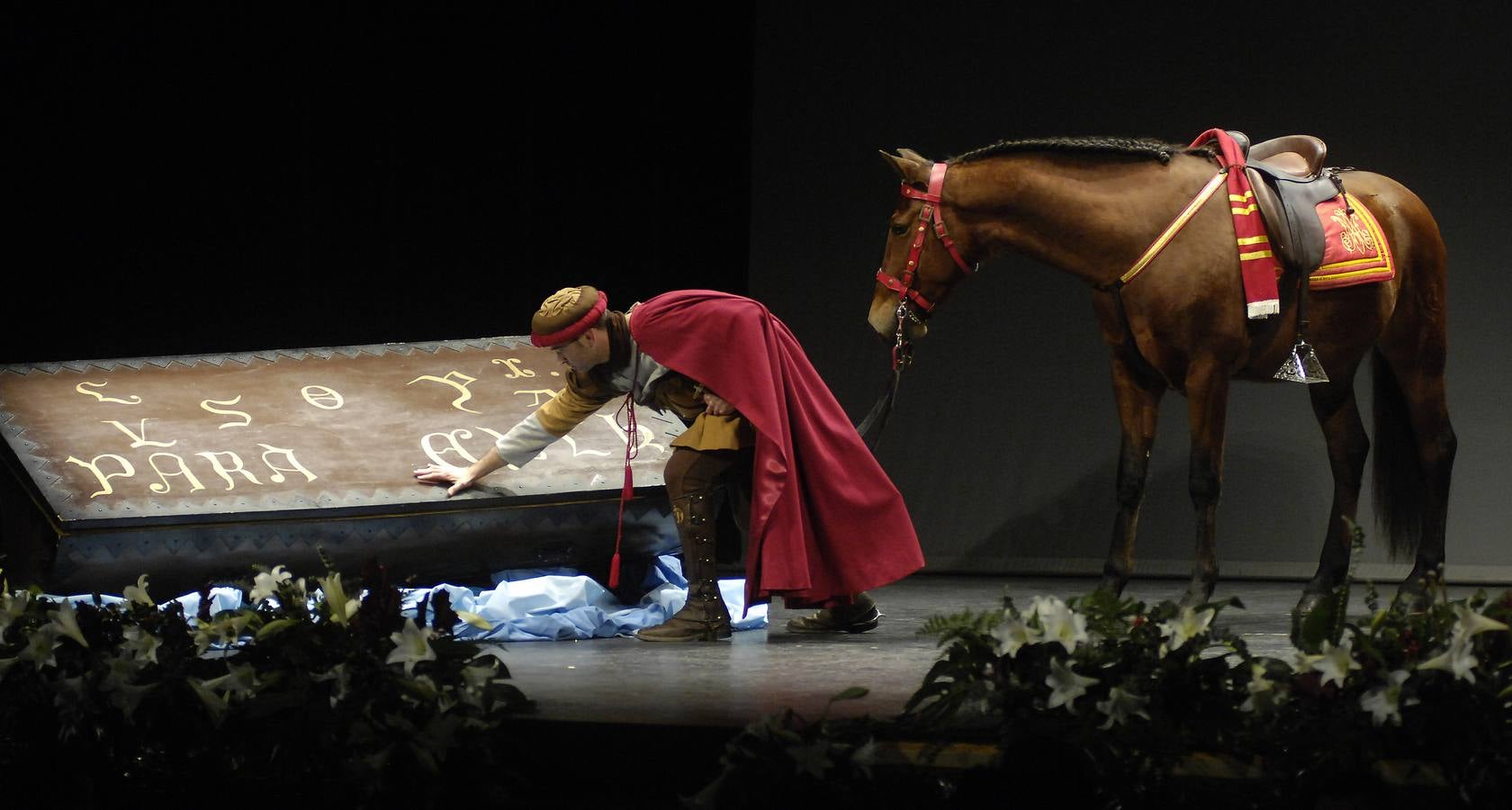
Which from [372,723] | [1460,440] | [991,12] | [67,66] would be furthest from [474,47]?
[1460,440]

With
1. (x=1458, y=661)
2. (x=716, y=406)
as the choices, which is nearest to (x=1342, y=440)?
(x=716, y=406)

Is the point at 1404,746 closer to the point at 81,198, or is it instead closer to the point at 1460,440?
the point at 1460,440

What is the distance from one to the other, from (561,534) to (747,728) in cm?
158

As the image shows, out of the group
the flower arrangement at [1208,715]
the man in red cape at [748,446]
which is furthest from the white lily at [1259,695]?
the man in red cape at [748,446]

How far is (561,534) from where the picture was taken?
4.06 metres

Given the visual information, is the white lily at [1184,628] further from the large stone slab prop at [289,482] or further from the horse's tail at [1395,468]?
the horse's tail at [1395,468]

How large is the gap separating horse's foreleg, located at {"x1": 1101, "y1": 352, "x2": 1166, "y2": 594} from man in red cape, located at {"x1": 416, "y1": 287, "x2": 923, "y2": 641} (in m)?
0.58

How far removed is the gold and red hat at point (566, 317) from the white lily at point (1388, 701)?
2004mm

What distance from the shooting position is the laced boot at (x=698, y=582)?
380 centimetres

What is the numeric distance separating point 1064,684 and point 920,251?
159 cm

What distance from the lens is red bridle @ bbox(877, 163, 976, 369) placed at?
388cm

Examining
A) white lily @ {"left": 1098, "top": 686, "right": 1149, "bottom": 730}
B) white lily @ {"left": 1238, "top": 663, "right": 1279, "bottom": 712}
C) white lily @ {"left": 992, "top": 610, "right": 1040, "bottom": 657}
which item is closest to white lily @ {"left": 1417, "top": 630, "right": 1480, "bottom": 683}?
white lily @ {"left": 1238, "top": 663, "right": 1279, "bottom": 712}

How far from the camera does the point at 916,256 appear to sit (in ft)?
12.9

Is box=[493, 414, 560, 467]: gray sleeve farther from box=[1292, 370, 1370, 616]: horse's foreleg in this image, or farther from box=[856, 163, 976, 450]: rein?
box=[1292, 370, 1370, 616]: horse's foreleg
